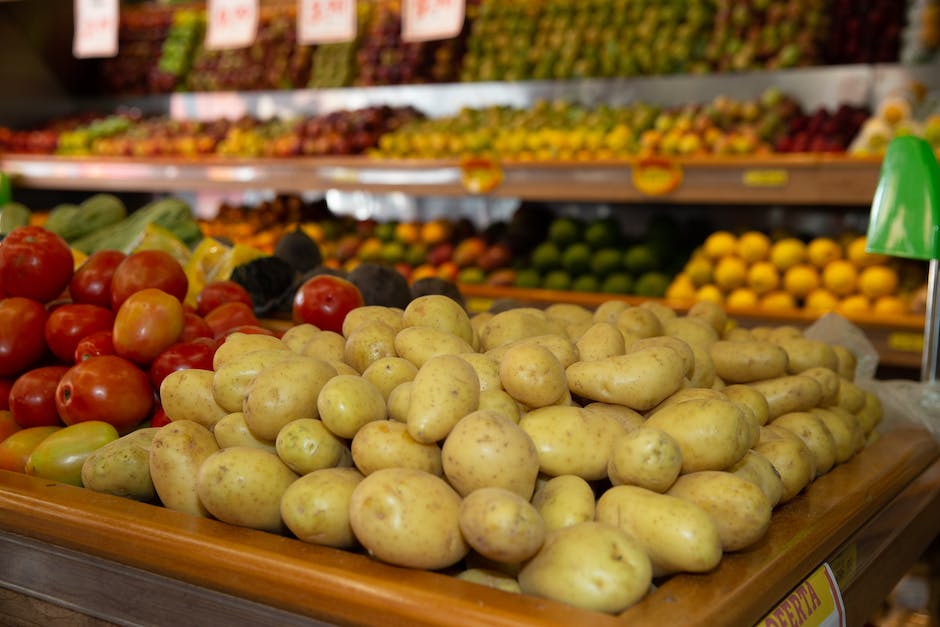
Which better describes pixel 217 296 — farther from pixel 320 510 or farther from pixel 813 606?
pixel 813 606

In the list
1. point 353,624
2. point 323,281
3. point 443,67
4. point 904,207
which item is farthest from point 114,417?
point 443,67

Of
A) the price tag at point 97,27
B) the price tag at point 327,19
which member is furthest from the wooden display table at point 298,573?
the price tag at point 97,27

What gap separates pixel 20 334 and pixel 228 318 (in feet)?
1.35

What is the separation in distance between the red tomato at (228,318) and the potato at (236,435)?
1.84 ft

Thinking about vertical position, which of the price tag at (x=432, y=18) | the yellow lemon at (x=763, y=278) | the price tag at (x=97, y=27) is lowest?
the yellow lemon at (x=763, y=278)

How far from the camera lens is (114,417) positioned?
5.64ft

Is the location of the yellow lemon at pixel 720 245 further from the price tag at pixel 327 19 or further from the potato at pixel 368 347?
the potato at pixel 368 347

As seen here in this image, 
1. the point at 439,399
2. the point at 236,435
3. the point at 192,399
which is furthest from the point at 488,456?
the point at 192,399

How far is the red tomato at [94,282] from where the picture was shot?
6.73ft

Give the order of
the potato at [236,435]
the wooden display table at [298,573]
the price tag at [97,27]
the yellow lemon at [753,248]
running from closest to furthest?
1. the wooden display table at [298,573]
2. the potato at [236,435]
3. the yellow lemon at [753,248]
4. the price tag at [97,27]

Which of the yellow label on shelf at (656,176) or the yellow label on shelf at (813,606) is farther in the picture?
the yellow label on shelf at (656,176)

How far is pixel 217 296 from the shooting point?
7.19 feet

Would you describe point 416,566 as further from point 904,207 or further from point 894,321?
point 894,321

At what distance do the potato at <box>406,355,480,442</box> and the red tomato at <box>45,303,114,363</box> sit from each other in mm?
885
